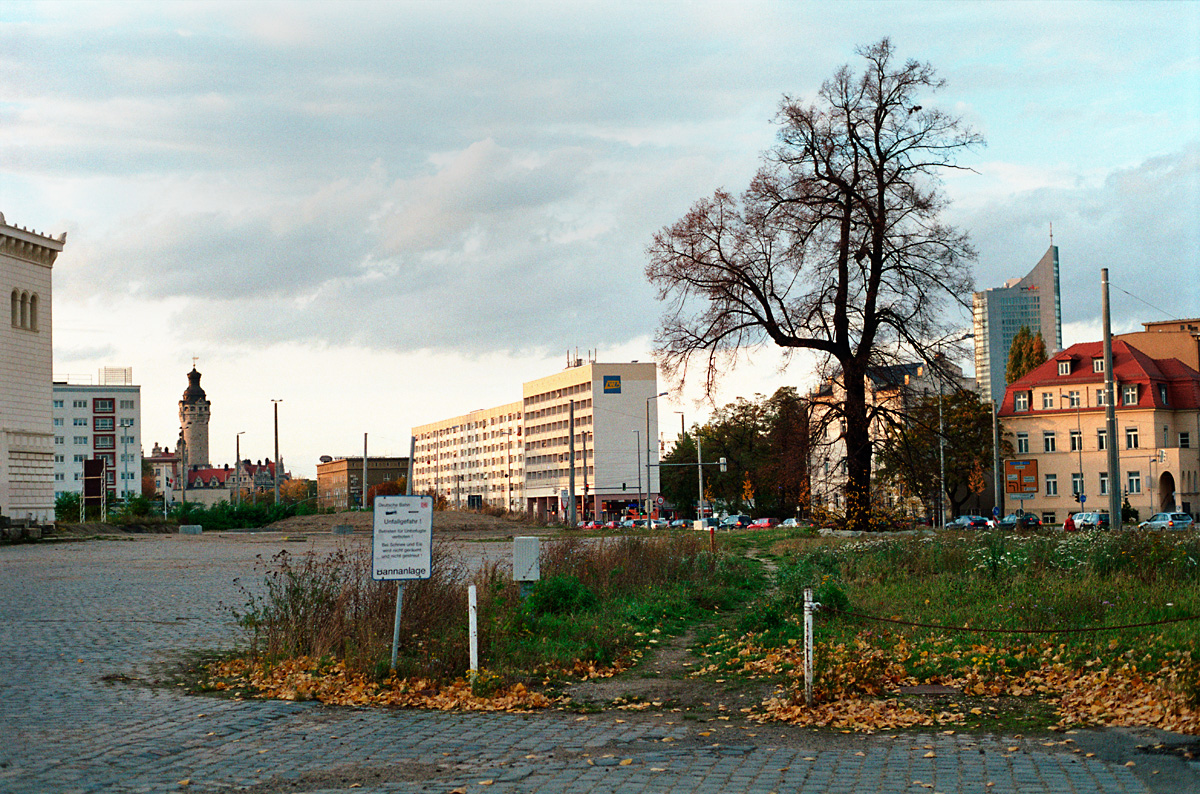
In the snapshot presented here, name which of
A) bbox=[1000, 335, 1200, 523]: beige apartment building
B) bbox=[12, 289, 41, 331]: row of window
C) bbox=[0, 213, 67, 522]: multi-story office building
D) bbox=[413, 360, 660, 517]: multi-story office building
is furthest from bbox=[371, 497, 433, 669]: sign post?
bbox=[413, 360, 660, 517]: multi-story office building

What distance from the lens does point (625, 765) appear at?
840 cm

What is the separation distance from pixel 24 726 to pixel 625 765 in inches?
206

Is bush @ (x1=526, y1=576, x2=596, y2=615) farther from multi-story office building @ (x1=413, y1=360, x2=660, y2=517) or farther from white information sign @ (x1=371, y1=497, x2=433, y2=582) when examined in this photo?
multi-story office building @ (x1=413, y1=360, x2=660, y2=517)

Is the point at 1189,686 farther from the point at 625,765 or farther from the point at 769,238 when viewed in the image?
the point at 769,238

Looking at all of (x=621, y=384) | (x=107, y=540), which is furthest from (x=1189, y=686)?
(x=621, y=384)

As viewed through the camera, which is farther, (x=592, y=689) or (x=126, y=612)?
(x=126, y=612)

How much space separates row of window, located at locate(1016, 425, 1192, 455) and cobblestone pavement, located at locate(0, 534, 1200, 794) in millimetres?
80023

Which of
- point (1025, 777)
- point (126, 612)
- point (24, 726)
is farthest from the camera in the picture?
point (126, 612)

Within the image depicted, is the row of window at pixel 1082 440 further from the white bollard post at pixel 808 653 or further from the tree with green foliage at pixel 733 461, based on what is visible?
the white bollard post at pixel 808 653

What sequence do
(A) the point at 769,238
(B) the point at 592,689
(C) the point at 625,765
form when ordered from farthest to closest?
(A) the point at 769,238 < (B) the point at 592,689 < (C) the point at 625,765

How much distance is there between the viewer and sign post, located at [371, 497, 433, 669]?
476 inches

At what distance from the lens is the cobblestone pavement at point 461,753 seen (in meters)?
7.76

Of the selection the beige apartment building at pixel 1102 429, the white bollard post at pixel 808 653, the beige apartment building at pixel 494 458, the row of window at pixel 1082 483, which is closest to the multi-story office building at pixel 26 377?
the white bollard post at pixel 808 653

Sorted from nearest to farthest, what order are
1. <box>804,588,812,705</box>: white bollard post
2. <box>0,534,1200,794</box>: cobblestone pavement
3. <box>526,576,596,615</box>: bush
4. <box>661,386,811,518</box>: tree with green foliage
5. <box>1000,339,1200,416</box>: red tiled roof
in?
<box>0,534,1200,794</box>: cobblestone pavement, <box>804,588,812,705</box>: white bollard post, <box>526,576,596,615</box>: bush, <box>1000,339,1200,416</box>: red tiled roof, <box>661,386,811,518</box>: tree with green foliage
